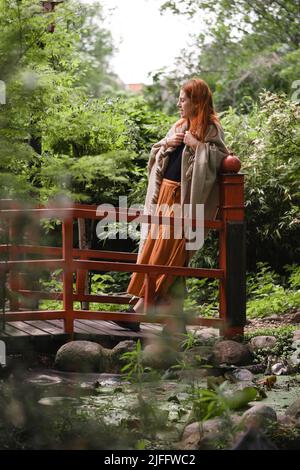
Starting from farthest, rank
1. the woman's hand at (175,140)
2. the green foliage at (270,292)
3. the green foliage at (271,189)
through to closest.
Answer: the green foliage at (271,189)
the green foliage at (270,292)
the woman's hand at (175,140)

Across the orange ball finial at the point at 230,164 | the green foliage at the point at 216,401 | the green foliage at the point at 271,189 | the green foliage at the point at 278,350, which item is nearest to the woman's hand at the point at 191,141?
the orange ball finial at the point at 230,164

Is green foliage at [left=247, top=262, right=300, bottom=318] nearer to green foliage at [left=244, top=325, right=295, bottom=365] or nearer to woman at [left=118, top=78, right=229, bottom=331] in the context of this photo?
green foliage at [left=244, top=325, right=295, bottom=365]

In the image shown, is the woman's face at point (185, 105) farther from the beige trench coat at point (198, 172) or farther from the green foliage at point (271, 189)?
the green foliage at point (271, 189)

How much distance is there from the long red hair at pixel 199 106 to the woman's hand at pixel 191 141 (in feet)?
0.19

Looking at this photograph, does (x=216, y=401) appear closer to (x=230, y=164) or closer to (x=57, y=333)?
(x=57, y=333)

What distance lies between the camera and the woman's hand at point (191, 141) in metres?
6.74

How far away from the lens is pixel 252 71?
17.9 m

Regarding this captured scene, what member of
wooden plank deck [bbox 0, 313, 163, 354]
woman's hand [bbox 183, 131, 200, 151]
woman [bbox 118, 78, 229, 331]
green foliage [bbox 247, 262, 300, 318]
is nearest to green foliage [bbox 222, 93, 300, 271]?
green foliage [bbox 247, 262, 300, 318]

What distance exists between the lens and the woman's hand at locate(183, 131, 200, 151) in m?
6.74

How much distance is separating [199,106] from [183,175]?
52cm

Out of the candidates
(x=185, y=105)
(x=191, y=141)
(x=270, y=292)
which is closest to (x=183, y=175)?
(x=191, y=141)
